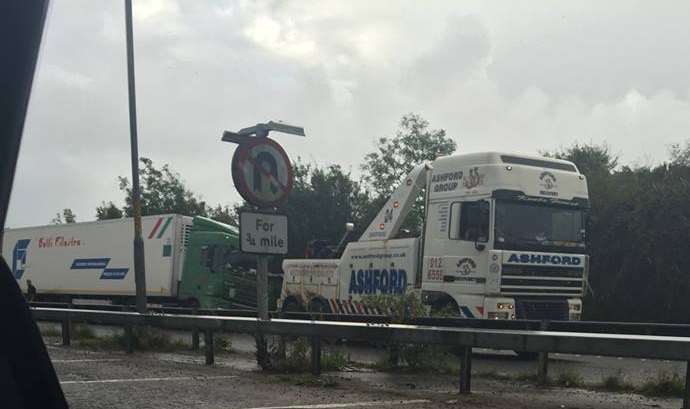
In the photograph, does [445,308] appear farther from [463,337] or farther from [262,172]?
[262,172]

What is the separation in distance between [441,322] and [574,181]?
5.12m

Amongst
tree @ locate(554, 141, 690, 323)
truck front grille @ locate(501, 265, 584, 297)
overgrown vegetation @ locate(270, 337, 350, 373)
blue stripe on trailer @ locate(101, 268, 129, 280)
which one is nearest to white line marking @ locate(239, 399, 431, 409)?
overgrown vegetation @ locate(270, 337, 350, 373)

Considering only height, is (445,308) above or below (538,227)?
below

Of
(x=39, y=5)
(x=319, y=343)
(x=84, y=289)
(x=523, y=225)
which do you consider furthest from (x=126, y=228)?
(x=39, y=5)

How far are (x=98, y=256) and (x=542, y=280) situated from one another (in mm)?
18991

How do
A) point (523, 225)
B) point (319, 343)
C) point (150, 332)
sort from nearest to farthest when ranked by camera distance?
point (319, 343) → point (150, 332) → point (523, 225)

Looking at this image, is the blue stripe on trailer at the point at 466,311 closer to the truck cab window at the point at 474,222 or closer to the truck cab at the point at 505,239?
the truck cab at the point at 505,239

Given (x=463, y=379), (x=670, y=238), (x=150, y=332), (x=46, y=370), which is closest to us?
(x=46, y=370)

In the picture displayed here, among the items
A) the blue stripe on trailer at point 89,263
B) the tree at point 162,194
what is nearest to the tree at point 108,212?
the tree at point 162,194

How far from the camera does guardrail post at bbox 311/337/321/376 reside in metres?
8.16

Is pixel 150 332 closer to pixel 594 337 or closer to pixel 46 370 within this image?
pixel 594 337

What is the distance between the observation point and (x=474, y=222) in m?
12.3

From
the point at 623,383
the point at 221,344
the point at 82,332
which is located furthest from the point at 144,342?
the point at 623,383

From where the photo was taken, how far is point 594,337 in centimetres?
643
